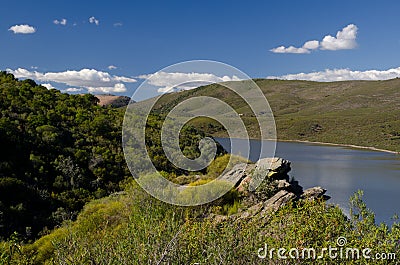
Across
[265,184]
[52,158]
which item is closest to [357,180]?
[265,184]

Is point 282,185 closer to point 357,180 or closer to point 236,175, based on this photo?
point 236,175

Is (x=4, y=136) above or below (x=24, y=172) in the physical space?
above

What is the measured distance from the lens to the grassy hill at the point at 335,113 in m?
84.8

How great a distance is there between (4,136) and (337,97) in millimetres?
148735

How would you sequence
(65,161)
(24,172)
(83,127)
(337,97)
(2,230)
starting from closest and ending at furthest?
(2,230)
(24,172)
(65,161)
(83,127)
(337,97)

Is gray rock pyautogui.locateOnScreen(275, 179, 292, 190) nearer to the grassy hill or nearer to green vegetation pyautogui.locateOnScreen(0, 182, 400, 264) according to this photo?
green vegetation pyautogui.locateOnScreen(0, 182, 400, 264)

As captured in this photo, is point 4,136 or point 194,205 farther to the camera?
point 4,136

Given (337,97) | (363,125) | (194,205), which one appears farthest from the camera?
(337,97)

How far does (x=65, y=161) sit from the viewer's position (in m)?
22.6

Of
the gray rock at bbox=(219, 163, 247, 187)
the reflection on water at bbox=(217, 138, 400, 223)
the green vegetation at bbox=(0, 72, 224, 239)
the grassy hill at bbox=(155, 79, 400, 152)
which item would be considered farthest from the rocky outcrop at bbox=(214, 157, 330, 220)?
the grassy hill at bbox=(155, 79, 400, 152)

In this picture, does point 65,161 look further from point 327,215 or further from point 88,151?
point 327,215

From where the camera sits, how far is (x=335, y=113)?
123188mm

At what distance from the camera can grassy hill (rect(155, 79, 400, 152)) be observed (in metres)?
84.8

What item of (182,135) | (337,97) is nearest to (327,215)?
(182,135)
